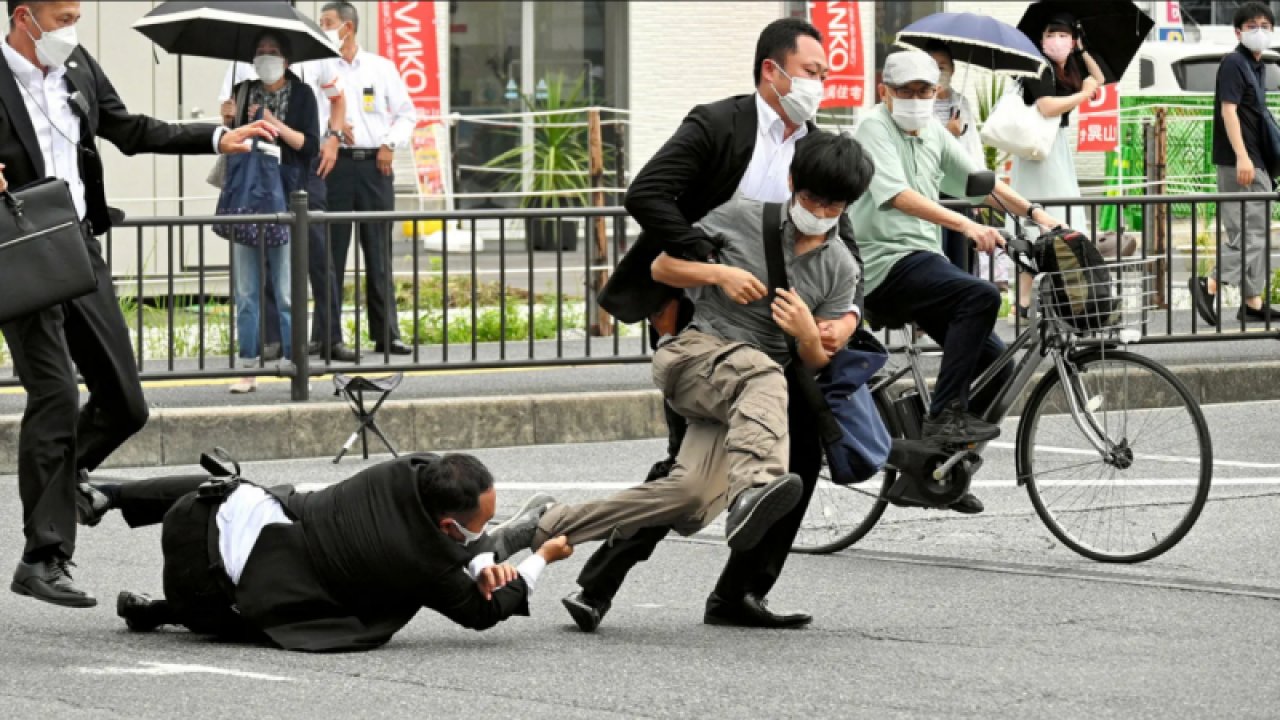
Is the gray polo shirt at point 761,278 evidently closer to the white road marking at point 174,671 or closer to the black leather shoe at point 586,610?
the black leather shoe at point 586,610

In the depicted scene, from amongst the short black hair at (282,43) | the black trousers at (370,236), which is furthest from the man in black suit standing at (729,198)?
the short black hair at (282,43)

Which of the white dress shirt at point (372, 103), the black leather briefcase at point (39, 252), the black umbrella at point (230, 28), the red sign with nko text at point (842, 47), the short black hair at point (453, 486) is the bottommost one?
the short black hair at point (453, 486)

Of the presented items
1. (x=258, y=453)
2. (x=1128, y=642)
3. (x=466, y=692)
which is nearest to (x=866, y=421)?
(x=1128, y=642)

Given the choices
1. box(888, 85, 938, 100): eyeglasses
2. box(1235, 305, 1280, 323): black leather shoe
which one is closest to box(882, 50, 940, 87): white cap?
box(888, 85, 938, 100): eyeglasses

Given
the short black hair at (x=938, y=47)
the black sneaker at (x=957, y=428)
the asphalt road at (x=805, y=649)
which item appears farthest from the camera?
the short black hair at (x=938, y=47)

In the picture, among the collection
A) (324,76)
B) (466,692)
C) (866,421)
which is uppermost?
(324,76)

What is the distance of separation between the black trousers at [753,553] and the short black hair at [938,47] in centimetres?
606

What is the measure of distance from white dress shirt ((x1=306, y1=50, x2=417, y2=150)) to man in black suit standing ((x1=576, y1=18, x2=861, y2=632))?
22.7 feet

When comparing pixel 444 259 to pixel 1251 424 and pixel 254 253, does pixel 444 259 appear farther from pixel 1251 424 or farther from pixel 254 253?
pixel 1251 424

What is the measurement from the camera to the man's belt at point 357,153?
45.5 ft

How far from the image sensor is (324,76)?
45.9 ft

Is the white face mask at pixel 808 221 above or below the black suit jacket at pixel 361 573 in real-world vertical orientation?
above

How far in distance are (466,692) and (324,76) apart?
833 centimetres

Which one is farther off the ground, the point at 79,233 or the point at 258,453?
the point at 79,233
